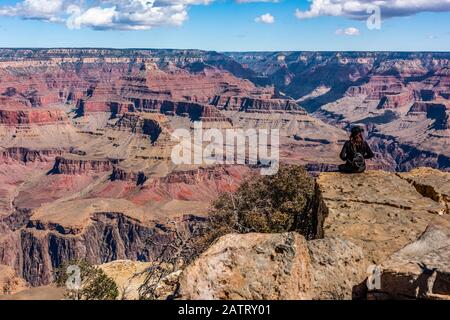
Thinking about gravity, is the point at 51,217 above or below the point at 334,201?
below

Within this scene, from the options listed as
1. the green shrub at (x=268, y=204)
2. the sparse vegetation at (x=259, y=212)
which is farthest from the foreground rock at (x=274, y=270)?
the green shrub at (x=268, y=204)

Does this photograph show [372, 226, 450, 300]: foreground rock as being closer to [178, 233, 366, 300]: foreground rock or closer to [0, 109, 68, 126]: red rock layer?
[178, 233, 366, 300]: foreground rock

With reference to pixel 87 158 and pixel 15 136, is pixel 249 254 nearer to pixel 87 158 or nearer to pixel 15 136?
pixel 87 158

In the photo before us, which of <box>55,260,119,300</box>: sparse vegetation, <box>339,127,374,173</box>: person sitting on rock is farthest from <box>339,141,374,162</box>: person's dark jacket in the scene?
<box>55,260,119,300</box>: sparse vegetation

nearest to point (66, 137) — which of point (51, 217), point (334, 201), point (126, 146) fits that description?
point (126, 146)

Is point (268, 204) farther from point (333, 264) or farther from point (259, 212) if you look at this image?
point (333, 264)
